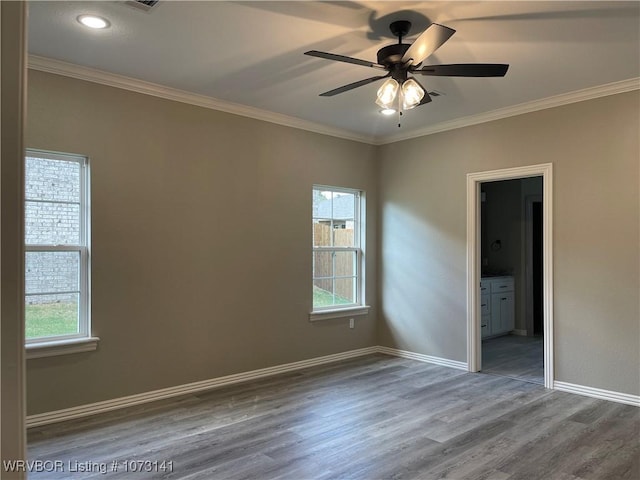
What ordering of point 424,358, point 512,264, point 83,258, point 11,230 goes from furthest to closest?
point 512,264 → point 424,358 → point 83,258 → point 11,230

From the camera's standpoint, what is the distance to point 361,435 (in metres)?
3.23

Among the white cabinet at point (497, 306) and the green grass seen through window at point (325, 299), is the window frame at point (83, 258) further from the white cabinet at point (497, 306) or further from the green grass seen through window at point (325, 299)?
the white cabinet at point (497, 306)

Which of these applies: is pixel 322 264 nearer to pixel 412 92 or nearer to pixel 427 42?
pixel 412 92

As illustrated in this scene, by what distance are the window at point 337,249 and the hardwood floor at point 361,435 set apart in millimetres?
1301

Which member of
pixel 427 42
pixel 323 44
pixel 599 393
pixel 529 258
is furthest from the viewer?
pixel 529 258

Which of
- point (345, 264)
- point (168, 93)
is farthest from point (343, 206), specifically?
point (168, 93)

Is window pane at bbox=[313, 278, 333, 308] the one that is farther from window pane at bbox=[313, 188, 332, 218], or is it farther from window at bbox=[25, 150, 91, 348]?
window at bbox=[25, 150, 91, 348]

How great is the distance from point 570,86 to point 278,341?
3666 millimetres

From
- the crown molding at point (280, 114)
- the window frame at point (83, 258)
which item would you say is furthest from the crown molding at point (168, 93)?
the window frame at point (83, 258)

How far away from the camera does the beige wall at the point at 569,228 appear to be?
3.90m

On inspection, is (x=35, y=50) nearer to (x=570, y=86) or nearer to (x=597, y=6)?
(x=597, y=6)

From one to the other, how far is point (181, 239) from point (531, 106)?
3.56 meters

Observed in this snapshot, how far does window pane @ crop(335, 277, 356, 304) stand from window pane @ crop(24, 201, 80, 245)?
2.94 metres

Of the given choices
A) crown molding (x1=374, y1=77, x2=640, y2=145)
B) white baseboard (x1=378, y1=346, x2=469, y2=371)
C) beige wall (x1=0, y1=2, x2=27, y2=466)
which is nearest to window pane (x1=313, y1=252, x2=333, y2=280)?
white baseboard (x1=378, y1=346, x2=469, y2=371)
